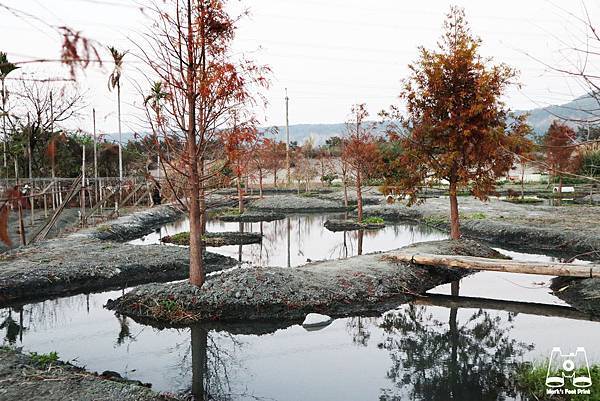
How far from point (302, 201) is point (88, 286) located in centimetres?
2249

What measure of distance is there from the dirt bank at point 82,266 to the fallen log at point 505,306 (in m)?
6.41

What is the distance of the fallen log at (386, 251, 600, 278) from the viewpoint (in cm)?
1122

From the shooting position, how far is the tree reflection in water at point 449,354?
24.0 feet

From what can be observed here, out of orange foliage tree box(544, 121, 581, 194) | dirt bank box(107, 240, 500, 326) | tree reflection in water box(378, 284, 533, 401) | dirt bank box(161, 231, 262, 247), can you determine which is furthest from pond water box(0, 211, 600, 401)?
dirt bank box(161, 231, 262, 247)

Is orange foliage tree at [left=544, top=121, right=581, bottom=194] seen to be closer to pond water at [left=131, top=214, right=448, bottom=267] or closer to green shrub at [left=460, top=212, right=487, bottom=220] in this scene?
green shrub at [left=460, top=212, right=487, bottom=220]

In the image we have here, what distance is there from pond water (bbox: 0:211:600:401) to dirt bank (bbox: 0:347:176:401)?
30.2 inches

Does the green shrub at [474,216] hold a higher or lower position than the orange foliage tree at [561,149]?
lower

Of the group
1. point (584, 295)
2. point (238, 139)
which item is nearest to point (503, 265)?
point (584, 295)

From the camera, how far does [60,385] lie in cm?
691

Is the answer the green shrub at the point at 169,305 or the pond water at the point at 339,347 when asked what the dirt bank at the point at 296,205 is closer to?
the pond water at the point at 339,347

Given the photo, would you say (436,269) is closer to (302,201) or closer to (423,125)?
(423,125)

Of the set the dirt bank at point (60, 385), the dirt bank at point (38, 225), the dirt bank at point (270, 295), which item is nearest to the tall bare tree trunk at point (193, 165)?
the dirt bank at point (270, 295)

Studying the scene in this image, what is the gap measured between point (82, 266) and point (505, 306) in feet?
34.7

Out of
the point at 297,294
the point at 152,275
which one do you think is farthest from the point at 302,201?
the point at 297,294
